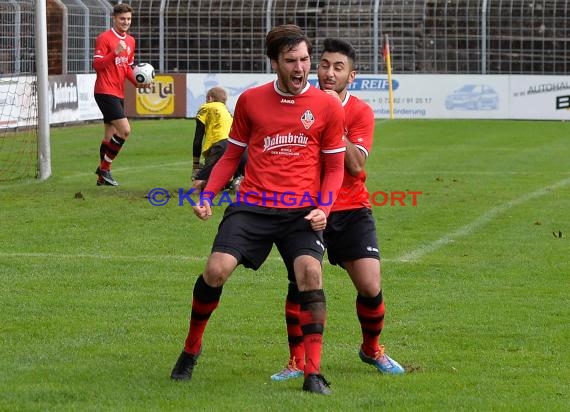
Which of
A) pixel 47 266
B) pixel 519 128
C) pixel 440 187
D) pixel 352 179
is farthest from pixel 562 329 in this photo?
pixel 519 128

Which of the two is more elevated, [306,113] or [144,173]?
[306,113]

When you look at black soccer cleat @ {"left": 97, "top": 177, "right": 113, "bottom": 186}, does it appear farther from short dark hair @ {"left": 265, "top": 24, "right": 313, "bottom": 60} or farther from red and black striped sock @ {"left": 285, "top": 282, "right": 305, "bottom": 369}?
short dark hair @ {"left": 265, "top": 24, "right": 313, "bottom": 60}

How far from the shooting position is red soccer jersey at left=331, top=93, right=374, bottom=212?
6.90 meters

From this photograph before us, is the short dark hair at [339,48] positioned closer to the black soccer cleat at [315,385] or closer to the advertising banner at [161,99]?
the black soccer cleat at [315,385]

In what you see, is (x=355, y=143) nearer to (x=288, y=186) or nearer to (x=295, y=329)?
(x=288, y=186)

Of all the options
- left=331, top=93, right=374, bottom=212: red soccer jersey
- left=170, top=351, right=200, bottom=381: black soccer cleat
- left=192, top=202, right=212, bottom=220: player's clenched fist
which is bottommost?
left=170, top=351, right=200, bottom=381: black soccer cleat

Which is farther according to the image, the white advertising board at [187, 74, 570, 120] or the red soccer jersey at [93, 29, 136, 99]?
the white advertising board at [187, 74, 570, 120]

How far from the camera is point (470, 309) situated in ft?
28.6

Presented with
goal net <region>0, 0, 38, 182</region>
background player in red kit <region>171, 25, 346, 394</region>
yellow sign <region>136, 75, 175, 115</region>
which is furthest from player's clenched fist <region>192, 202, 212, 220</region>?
yellow sign <region>136, 75, 175, 115</region>

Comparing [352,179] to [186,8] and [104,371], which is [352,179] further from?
[186,8]

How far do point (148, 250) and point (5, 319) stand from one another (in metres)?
3.23

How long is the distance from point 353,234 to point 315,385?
982 millimetres

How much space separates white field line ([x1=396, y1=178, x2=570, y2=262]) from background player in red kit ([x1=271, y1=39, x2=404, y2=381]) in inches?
157

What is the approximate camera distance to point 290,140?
6.40 meters
